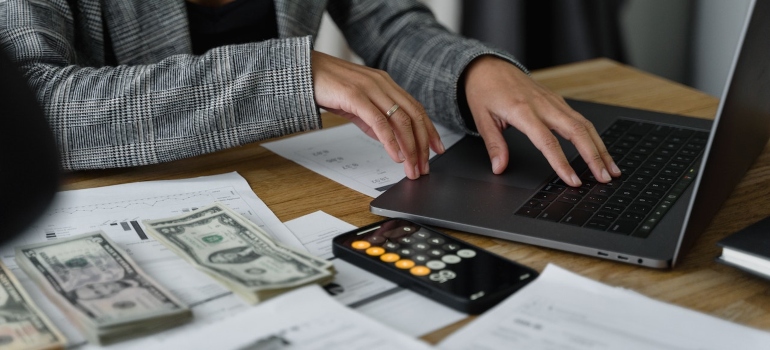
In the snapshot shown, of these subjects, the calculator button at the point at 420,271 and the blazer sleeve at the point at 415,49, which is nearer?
the calculator button at the point at 420,271

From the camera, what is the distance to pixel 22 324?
1.85 ft

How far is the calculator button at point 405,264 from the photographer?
2.13ft

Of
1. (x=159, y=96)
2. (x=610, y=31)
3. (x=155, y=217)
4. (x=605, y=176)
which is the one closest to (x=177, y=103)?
(x=159, y=96)

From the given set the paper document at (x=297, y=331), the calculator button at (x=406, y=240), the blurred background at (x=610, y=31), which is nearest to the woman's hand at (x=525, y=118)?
the calculator button at (x=406, y=240)

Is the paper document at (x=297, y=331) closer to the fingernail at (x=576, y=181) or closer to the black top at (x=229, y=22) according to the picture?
the fingernail at (x=576, y=181)

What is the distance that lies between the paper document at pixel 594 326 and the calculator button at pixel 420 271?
2.8 inches

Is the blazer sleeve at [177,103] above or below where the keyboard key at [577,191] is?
above

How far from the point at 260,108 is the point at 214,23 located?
1.07ft

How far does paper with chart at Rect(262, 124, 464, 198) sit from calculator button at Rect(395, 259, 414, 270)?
21 cm

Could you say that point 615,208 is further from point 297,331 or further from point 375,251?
point 297,331

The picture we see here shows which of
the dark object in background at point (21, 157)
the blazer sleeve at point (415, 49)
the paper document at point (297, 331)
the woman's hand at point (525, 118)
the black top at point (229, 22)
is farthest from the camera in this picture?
the black top at point (229, 22)

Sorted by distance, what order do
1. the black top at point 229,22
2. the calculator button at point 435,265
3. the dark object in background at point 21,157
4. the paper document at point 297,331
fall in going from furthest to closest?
the black top at point 229,22, the calculator button at point 435,265, the paper document at point 297,331, the dark object in background at point 21,157

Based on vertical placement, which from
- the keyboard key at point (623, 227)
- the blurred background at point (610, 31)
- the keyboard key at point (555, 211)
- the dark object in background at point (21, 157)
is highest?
the dark object in background at point (21, 157)

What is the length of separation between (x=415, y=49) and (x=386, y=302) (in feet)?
2.08
